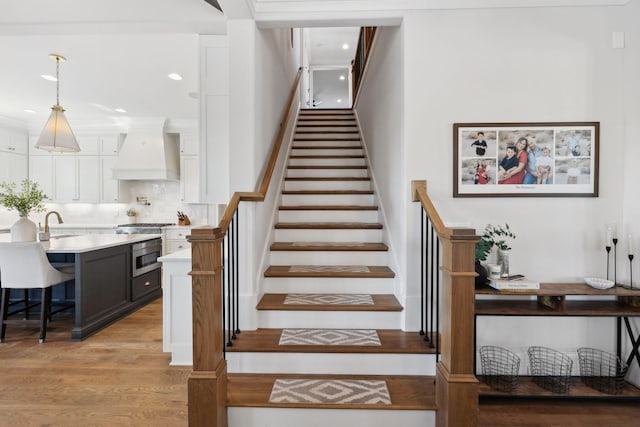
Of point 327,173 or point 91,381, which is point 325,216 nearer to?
point 327,173


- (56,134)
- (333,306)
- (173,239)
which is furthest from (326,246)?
(173,239)

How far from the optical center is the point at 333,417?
5.75 ft

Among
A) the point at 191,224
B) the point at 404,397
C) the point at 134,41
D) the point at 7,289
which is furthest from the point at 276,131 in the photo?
the point at 191,224

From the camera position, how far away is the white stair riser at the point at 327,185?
12.3ft

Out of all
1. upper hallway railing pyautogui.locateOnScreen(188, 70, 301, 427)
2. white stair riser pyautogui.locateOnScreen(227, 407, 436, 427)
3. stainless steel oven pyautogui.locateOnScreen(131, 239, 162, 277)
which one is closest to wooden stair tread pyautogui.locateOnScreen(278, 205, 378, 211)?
upper hallway railing pyautogui.locateOnScreen(188, 70, 301, 427)

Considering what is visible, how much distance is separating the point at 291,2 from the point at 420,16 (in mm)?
917

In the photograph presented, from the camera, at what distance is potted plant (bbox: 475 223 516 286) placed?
2148 mm

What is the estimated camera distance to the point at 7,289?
3.35 meters

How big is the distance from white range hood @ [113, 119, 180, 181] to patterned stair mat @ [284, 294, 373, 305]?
461cm

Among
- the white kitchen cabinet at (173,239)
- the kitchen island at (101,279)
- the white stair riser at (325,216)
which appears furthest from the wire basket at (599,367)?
the white kitchen cabinet at (173,239)

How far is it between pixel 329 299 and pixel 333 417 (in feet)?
2.72

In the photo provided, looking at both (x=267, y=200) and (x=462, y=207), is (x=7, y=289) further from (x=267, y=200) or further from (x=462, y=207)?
(x=462, y=207)

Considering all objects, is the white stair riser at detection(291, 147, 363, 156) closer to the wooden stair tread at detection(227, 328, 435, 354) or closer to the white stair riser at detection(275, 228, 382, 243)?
the white stair riser at detection(275, 228, 382, 243)

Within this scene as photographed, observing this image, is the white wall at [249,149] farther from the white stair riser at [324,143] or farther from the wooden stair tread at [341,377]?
the white stair riser at [324,143]
